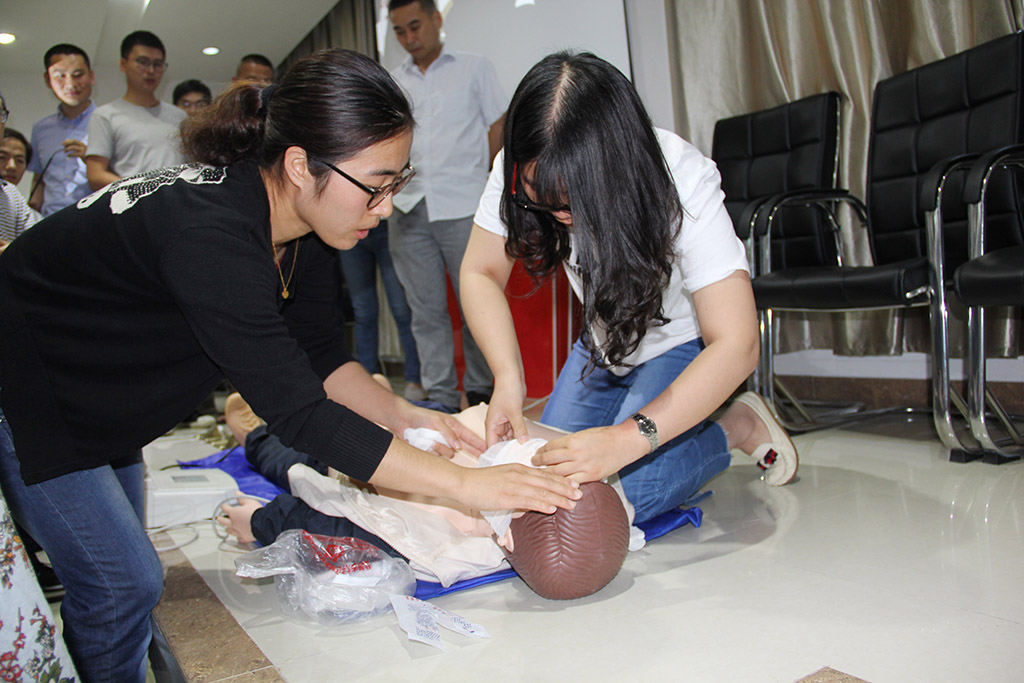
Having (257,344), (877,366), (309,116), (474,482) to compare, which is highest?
(309,116)

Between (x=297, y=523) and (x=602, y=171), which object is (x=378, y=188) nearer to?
(x=602, y=171)

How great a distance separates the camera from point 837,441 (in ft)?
7.61

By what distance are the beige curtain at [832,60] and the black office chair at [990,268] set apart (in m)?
0.34

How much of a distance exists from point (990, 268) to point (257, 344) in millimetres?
1642

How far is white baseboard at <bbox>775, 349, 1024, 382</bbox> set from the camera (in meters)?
2.40

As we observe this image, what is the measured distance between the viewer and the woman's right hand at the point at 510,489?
3.39ft

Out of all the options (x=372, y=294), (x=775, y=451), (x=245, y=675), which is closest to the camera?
(x=245, y=675)

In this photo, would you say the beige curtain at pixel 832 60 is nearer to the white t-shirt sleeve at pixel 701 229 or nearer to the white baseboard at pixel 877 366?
the white baseboard at pixel 877 366

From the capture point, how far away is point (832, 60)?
2742 mm

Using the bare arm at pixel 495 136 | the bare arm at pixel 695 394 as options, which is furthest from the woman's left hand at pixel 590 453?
the bare arm at pixel 495 136

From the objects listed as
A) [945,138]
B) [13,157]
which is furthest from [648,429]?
[13,157]

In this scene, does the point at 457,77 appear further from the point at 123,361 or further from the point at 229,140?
the point at 123,361

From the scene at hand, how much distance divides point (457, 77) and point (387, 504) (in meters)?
2.11

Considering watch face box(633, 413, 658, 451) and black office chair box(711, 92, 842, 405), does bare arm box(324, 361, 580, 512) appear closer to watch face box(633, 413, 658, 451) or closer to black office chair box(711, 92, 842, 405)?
watch face box(633, 413, 658, 451)
